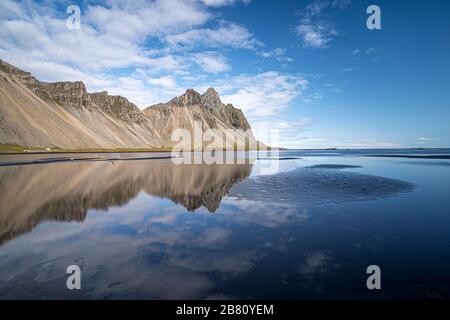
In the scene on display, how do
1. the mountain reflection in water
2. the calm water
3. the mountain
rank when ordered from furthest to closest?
the mountain < the mountain reflection in water < the calm water

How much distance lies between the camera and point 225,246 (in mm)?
11398

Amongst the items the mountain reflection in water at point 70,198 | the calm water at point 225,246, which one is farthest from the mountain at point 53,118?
the calm water at point 225,246

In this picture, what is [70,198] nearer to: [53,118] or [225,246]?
[225,246]

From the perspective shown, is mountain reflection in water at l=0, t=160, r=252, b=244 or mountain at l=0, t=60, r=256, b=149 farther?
mountain at l=0, t=60, r=256, b=149

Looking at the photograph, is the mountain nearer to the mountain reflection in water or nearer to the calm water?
the mountain reflection in water

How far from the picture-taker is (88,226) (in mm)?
14609

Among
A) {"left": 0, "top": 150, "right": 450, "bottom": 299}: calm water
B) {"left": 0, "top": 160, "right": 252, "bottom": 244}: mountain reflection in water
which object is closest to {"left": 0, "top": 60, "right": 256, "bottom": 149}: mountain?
{"left": 0, "top": 160, "right": 252, "bottom": 244}: mountain reflection in water

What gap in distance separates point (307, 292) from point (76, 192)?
2312 centimetres

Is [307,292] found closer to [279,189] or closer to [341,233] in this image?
[341,233]

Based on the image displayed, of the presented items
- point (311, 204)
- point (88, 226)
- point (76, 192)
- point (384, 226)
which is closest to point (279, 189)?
point (311, 204)

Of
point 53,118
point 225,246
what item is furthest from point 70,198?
point 53,118

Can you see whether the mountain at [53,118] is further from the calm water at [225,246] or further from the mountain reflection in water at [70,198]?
the calm water at [225,246]

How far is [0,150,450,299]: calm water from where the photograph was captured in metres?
7.90
